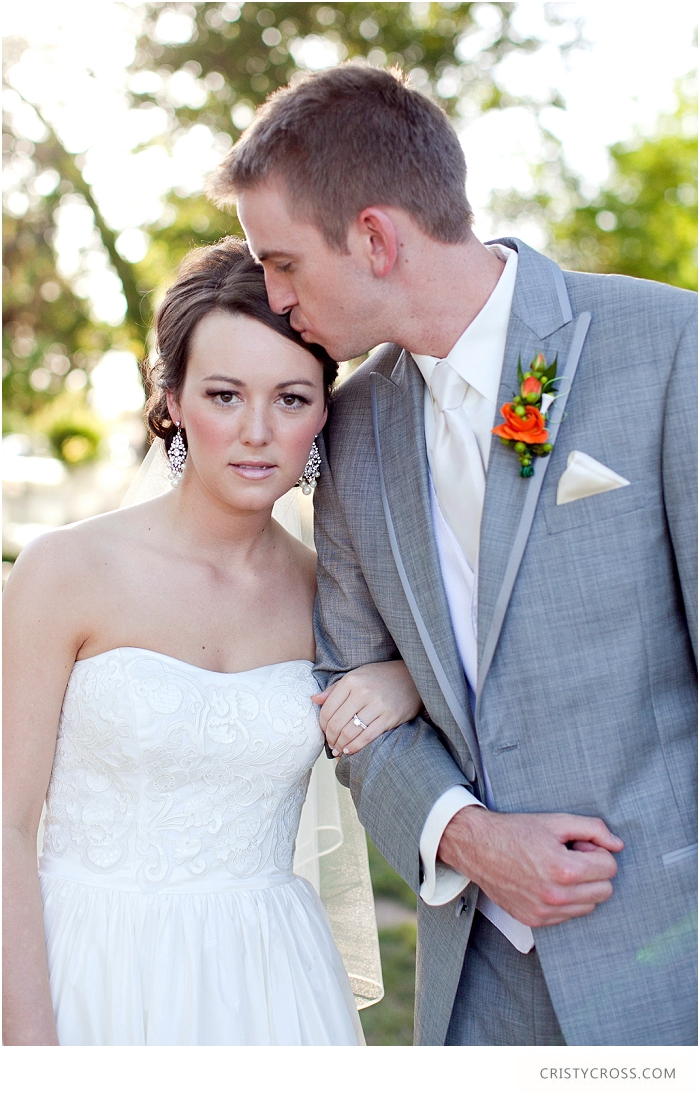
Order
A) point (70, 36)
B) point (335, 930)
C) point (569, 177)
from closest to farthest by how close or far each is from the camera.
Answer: point (335, 930)
point (70, 36)
point (569, 177)

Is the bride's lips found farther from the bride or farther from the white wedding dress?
the white wedding dress

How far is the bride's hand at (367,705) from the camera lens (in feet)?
7.91

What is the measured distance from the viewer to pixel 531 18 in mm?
8617

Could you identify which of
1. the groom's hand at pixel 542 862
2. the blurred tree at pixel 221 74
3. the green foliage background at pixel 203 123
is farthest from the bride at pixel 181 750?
the blurred tree at pixel 221 74

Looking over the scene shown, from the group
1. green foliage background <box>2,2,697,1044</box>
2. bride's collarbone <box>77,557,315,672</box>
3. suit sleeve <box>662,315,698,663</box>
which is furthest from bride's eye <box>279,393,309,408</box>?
green foliage background <box>2,2,697,1044</box>

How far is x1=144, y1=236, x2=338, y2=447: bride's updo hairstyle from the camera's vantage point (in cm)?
246

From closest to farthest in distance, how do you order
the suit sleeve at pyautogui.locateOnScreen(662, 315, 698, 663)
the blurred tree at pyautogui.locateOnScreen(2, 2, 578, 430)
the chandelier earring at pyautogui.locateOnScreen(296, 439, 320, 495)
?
the suit sleeve at pyautogui.locateOnScreen(662, 315, 698, 663) → the chandelier earring at pyautogui.locateOnScreen(296, 439, 320, 495) → the blurred tree at pyautogui.locateOnScreen(2, 2, 578, 430)

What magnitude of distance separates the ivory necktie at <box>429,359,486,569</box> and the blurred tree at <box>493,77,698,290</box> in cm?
1226

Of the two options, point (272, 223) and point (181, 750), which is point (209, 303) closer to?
point (272, 223)

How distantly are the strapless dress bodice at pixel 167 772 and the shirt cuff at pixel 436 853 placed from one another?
472 mm

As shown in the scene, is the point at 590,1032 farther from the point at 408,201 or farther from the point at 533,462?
the point at 408,201

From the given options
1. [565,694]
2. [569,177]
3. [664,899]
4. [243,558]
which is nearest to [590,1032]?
[664,899]
